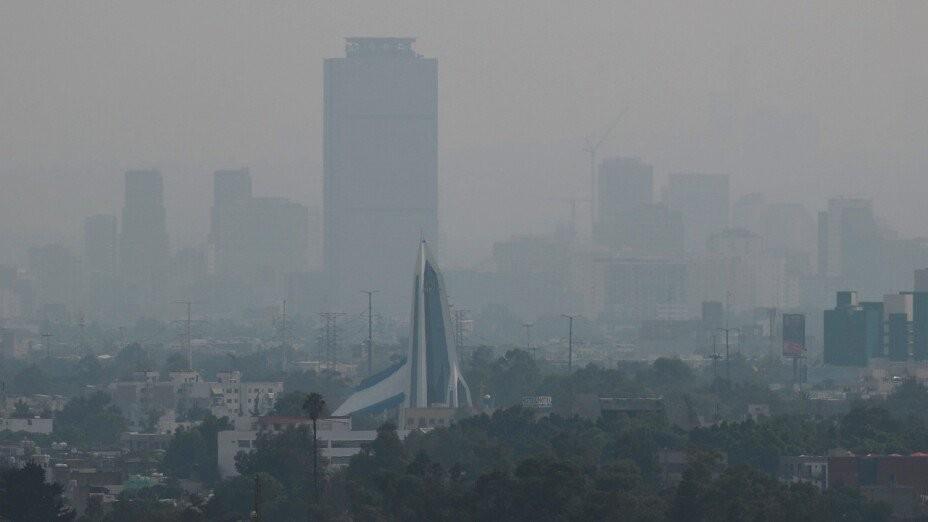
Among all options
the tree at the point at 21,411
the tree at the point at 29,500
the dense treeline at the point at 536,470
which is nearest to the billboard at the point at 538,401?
the dense treeline at the point at 536,470

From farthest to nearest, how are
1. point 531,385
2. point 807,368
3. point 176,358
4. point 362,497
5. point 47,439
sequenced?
1. point 807,368
2. point 176,358
3. point 531,385
4. point 47,439
5. point 362,497

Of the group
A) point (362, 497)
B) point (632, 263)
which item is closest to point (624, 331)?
point (632, 263)

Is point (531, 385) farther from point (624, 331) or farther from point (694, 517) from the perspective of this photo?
point (624, 331)

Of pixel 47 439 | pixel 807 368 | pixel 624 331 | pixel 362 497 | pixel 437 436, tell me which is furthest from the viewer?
pixel 624 331

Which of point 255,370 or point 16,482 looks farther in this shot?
point 255,370

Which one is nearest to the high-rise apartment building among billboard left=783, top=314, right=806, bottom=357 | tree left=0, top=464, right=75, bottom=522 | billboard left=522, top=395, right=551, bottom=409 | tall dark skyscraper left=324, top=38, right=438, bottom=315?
tall dark skyscraper left=324, top=38, right=438, bottom=315
